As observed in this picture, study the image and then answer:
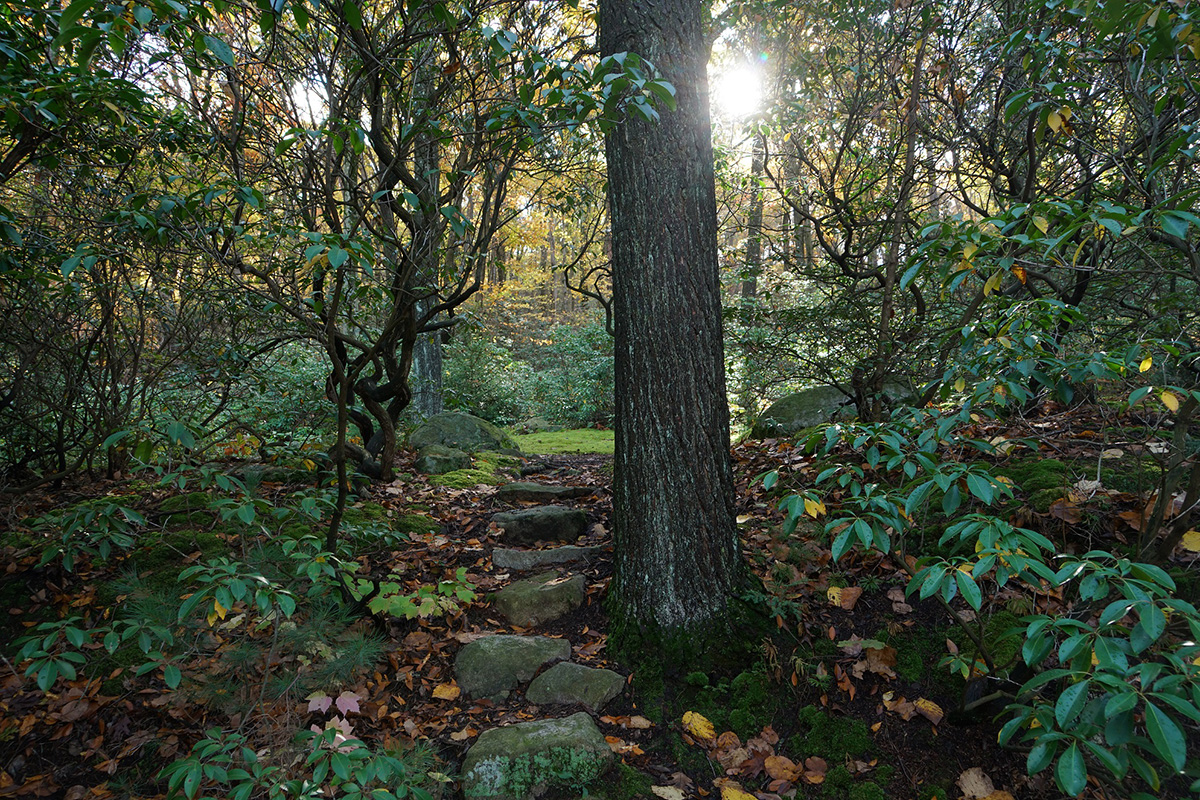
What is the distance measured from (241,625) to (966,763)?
11.4ft

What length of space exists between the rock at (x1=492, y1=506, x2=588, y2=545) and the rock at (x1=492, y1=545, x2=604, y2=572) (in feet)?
0.95

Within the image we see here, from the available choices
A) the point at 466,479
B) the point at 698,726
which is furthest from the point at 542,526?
Result: the point at 698,726

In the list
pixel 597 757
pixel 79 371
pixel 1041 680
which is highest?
pixel 79 371

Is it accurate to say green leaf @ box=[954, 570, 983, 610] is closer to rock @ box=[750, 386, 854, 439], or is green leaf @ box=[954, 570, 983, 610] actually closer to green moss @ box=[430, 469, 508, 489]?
green moss @ box=[430, 469, 508, 489]

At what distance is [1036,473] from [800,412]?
10.1 feet

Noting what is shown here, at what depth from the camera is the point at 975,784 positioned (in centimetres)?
219

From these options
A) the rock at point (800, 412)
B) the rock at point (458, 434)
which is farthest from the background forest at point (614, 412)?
the rock at point (458, 434)

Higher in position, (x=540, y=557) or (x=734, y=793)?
(x=540, y=557)

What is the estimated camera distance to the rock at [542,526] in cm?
428

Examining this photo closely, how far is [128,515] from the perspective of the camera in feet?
7.33

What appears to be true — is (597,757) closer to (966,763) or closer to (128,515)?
(966,763)

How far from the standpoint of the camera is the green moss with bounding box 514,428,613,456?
9.47m

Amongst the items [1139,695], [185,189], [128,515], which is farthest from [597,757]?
[185,189]

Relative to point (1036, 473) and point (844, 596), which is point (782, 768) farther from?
point (1036, 473)
